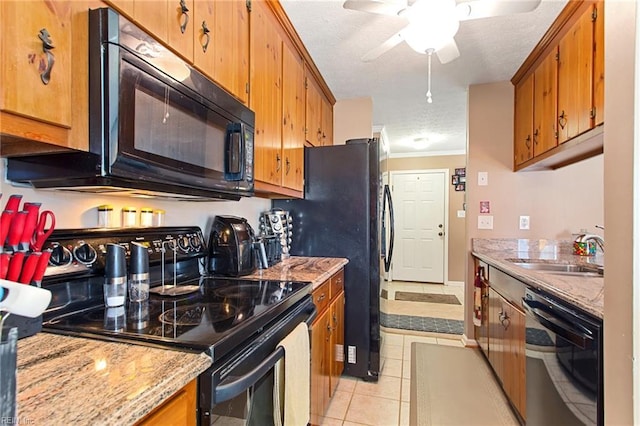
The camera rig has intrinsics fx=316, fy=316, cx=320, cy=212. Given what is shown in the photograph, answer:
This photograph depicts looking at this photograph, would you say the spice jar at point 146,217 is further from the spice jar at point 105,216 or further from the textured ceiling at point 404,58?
the textured ceiling at point 404,58

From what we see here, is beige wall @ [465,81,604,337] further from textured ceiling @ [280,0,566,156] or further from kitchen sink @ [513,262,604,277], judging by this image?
kitchen sink @ [513,262,604,277]

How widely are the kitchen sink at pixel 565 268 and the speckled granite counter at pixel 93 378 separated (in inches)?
89.1

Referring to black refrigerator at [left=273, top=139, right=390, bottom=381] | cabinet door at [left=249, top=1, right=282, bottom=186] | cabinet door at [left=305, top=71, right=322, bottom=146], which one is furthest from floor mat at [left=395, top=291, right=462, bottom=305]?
cabinet door at [left=249, top=1, right=282, bottom=186]

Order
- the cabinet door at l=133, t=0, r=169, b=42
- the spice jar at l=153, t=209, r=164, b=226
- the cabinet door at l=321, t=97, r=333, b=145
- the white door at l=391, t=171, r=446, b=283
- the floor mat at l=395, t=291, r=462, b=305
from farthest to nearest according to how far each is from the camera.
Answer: the white door at l=391, t=171, r=446, b=283 → the floor mat at l=395, t=291, r=462, b=305 → the cabinet door at l=321, t=97, r=333, b=145 → the spice jar at l=153, t=209, r=164, b=226 → the cabinet door at l=133, t=0, r=169, b=42

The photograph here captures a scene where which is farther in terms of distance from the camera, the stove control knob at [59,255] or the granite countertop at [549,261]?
the granite countertop at [549,261]

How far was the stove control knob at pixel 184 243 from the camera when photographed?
1.44 meters

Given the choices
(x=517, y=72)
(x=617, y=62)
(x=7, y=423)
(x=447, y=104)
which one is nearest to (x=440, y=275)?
(x=447, y=104)

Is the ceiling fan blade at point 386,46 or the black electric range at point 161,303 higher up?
the ceiling fan blade at point 386,46

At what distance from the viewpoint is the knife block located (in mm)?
766

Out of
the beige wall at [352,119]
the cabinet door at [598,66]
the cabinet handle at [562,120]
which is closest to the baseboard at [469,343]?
the cabinet handle at [562,120]

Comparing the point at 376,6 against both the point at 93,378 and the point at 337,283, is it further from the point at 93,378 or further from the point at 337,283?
the point at 93,378

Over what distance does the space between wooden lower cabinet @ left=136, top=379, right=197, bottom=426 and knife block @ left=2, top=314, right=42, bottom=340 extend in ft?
1.46

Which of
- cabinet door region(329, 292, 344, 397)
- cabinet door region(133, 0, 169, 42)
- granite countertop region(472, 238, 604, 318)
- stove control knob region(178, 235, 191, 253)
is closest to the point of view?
cabinet door region(133, 0, 169, 42)

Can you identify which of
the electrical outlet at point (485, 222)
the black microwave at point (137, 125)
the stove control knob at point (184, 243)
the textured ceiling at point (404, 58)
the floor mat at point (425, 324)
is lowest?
the floor mat at point (425, 324)
